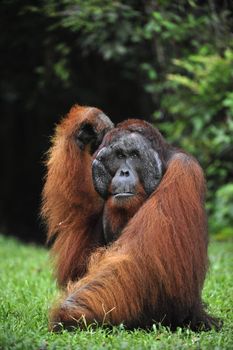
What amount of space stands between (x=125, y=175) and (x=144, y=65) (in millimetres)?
5440

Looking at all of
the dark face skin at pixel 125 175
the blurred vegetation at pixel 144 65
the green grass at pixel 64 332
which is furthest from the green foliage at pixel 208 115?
the dark face skin at pixel 125 175

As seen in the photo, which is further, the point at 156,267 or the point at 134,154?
the point at 134,154

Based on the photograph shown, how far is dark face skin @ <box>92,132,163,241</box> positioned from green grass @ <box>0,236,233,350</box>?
71cm

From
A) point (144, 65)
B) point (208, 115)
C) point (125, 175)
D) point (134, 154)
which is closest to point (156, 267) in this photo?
point (125, 175)

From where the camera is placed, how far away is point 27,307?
494 centimetres

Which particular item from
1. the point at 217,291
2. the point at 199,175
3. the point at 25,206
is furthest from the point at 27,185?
the point at 199,175

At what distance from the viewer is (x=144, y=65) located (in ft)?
31.9

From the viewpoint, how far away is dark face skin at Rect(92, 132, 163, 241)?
4.48 meters

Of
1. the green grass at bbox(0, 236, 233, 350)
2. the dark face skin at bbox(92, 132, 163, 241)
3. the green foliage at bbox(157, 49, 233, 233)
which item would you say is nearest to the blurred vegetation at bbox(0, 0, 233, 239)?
the green foliage at bbox(157, 49, 233, 233)

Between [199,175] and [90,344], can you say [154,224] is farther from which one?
[90,344]

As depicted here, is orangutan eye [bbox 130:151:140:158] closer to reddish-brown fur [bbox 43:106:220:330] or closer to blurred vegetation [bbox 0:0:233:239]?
reddish-brown fur [bbox 43:106:220:330]

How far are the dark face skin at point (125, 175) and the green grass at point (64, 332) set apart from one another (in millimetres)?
714

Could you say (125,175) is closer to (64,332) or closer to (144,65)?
(64,332)

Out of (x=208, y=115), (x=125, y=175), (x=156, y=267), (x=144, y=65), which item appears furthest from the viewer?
(x=144, y=65)
